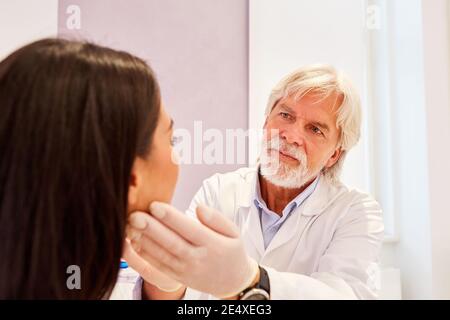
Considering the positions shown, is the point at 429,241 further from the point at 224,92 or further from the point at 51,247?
the point at 51,247

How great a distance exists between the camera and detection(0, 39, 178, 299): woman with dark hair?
1.99ft

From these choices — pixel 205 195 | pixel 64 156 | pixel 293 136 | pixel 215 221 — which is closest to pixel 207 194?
pixel 205 195

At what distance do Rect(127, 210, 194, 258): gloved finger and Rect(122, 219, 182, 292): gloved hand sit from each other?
0.15 metres

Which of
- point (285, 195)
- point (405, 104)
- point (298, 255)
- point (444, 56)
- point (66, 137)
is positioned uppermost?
point (444, 56)

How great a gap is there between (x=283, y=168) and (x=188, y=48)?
37cm

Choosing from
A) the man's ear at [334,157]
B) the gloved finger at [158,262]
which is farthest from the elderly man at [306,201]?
the gloved finger at [158,262]

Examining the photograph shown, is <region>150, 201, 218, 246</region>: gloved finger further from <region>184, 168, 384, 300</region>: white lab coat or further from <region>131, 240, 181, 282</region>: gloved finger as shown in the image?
<region>184, 168, 384, 300</region>: white lab coat

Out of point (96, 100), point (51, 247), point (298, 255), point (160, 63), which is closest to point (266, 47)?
point (160, 63)

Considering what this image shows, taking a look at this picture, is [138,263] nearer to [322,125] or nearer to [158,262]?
[158,262]

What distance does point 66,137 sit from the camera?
0.61 metres

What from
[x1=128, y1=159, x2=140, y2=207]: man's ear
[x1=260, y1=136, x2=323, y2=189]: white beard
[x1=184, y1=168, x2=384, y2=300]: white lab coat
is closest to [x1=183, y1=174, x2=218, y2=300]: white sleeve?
[x1=184, y1=168, x2=384, y2=300]: white lab coat

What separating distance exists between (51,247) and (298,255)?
1.81 ft

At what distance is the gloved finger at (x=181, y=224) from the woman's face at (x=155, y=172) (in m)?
0.03

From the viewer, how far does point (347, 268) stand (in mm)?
931
